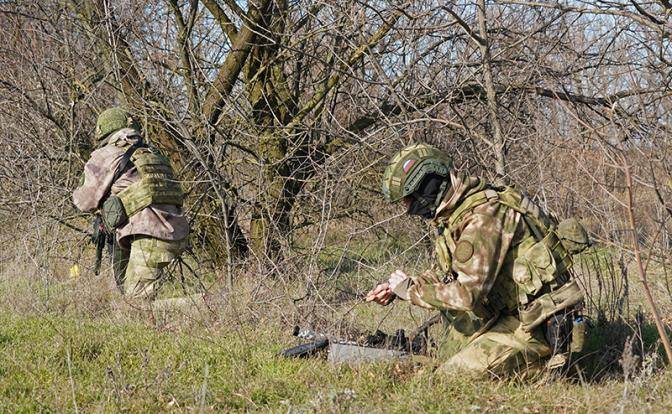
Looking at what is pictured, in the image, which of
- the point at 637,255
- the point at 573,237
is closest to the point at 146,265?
the point at 573,237

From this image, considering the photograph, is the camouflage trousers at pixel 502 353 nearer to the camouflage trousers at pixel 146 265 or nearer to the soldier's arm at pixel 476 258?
the soldier's arm at pixel 476 258

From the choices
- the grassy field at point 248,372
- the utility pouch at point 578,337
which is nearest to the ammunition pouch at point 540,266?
the utility pouch at point 578,337

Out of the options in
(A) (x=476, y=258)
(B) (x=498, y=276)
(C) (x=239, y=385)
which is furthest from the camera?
(B) (x=498, y=276)

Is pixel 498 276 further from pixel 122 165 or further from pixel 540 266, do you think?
pixel 122 165

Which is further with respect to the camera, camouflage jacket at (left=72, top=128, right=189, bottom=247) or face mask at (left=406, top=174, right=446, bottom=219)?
camouflage jacket at (left=72, top=128, right=189, bottom=247)

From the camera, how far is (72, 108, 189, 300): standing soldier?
23.2 feet

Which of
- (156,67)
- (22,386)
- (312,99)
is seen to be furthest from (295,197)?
(22,386)

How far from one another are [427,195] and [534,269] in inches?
29.1

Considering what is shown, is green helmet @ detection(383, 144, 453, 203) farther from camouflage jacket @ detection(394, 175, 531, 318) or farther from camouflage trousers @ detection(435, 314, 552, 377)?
camouflage trousers @ detection(435, 314, 552, 377)

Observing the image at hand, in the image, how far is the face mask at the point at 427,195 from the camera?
445cm

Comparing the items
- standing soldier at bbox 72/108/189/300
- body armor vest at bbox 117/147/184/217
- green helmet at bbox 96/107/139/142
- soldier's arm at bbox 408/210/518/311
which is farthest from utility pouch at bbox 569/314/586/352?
green helmet at bbox 96/107/139/142

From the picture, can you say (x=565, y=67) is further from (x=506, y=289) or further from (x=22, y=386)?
(x=22, y=386)

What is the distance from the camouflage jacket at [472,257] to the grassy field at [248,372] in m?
0.43

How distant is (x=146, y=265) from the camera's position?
7145 millimetres
